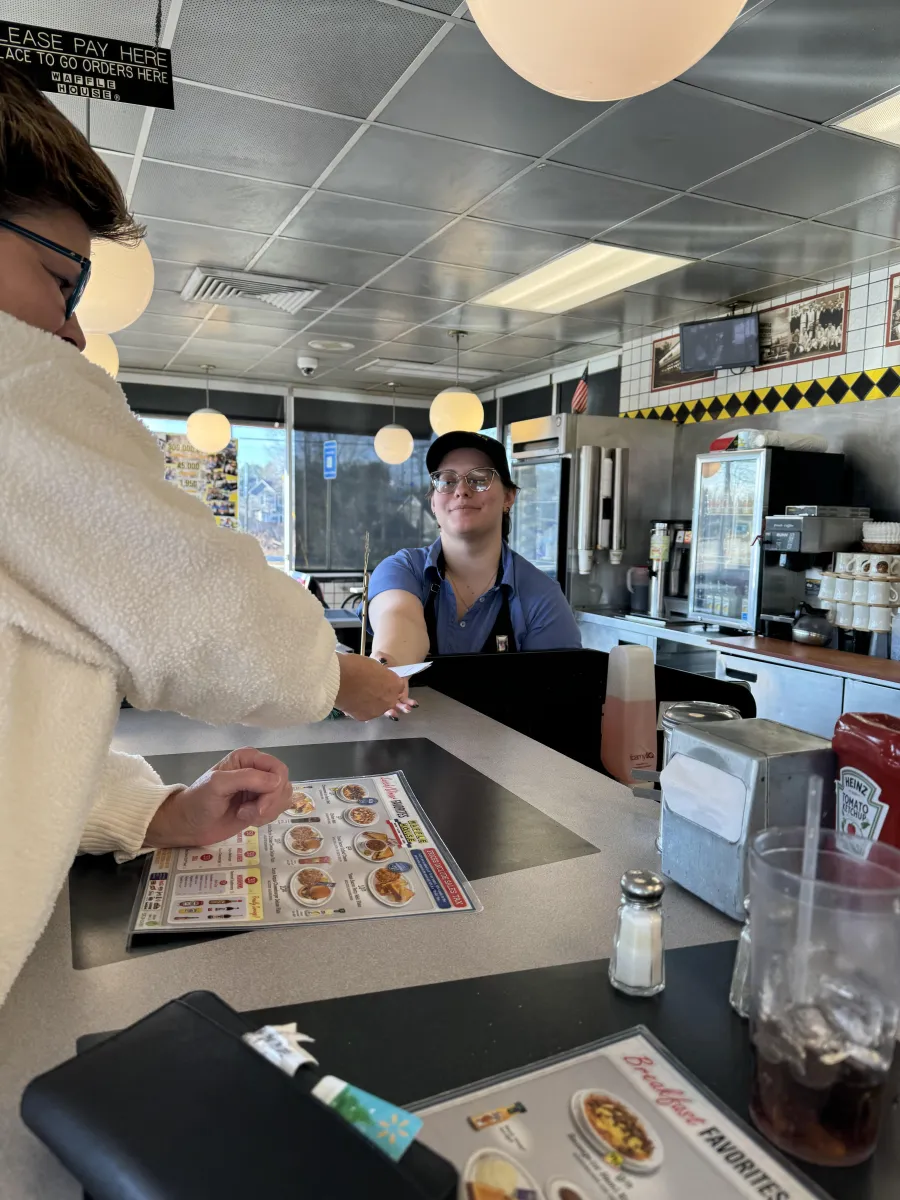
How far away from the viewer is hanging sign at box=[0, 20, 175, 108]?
1.73 m

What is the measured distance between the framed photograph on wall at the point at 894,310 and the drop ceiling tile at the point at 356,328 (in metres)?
3.14

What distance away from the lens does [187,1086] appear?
1.71 ft

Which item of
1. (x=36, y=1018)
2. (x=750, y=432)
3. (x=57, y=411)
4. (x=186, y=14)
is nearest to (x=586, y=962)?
(x=36, y=1018)

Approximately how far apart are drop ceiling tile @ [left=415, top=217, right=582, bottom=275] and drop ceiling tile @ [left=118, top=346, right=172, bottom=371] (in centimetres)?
376

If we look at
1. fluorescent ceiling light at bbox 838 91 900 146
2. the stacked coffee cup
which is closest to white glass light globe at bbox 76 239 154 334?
fluorescent ceiling light at bbox 838 91 900 146

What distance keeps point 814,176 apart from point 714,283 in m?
1.45

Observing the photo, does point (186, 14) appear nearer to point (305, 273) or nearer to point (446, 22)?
point (446, 22)

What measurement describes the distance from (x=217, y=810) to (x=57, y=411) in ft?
1.84

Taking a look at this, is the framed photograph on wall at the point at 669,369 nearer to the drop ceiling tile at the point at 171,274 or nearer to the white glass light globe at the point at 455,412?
the white glass light globe at the point at 455,412

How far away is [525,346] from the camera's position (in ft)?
21.5

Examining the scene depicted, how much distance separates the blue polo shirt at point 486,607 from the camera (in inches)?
90.4

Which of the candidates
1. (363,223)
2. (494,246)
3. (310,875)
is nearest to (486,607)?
(310,875)

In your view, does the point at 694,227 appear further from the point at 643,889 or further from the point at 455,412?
the point at 643,889

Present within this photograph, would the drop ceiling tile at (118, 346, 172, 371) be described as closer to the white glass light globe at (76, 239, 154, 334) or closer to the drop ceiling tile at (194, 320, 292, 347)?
the drop ceiling tile at (194, 320, 292, 347)
